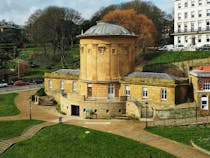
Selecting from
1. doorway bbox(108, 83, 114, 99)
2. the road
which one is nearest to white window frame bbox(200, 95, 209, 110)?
doorway bbox(108, 83, 114, 99)

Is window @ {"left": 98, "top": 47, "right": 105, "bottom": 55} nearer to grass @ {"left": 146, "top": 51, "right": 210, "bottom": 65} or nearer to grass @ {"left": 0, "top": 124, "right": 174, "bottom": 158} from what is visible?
grass @ {"left": 0, "top": 124, "right": 174, "bottom": 158}

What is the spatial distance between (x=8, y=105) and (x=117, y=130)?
70.9 ft

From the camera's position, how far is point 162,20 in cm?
9756

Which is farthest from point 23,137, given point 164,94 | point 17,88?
point 17,88

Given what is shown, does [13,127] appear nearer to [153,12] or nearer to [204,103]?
[204,103]

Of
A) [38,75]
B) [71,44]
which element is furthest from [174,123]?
[71,44]

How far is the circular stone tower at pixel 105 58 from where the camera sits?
44.0 meters

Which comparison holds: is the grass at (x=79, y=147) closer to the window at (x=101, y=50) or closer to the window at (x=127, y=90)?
the window at (x=127, y=90)

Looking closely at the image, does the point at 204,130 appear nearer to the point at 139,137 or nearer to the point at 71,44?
the point at 139,137

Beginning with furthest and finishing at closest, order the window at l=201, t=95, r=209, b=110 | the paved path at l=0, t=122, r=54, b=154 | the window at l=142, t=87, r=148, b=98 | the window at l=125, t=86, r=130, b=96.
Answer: the window at l=125, t=86, r=130, b=96 < the window at l=142, t=87, r=148, b=98 < the window at l=201, t=95, r=209, b=110 < the paved path at l=0, t=122, r=54, b=154

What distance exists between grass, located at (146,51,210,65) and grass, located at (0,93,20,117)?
2665 centimetres

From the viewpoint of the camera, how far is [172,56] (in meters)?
64.9

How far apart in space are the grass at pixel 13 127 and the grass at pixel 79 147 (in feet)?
9.58

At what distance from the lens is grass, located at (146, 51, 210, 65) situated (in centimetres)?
6103
